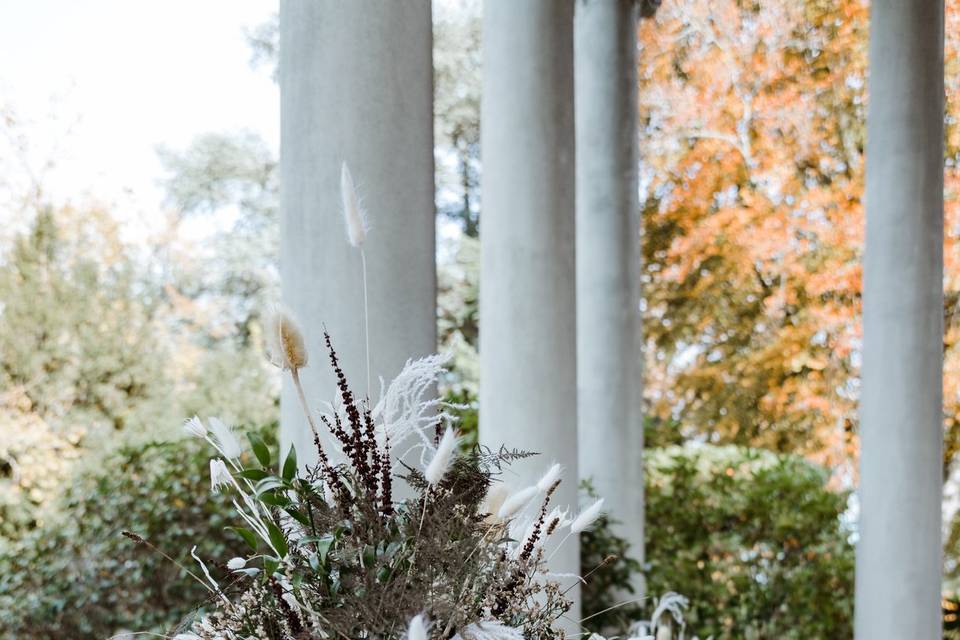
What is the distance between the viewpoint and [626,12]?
12.1 m

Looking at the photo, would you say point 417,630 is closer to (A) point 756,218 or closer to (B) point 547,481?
(B) point 547,481

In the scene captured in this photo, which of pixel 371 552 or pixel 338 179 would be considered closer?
pixel 371 552

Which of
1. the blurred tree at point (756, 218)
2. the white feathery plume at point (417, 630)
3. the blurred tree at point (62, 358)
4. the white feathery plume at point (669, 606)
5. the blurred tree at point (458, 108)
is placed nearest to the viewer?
the white feathery plume at point (417, 630)

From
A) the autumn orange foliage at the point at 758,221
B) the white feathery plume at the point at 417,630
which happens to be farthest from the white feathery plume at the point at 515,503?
the autumn orange foliage at the point at 758,221

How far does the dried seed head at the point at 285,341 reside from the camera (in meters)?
2.53

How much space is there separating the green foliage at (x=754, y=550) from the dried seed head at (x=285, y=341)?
447 inches

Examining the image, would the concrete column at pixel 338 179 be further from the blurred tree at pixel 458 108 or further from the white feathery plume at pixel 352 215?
the blurred tree at pixel 458 108

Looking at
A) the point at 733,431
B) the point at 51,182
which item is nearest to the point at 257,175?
the point at 51,182

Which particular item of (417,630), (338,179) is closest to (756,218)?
(338,179)

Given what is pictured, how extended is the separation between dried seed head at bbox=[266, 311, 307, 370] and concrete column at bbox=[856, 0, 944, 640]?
29.6 ft

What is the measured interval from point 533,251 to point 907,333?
4954 millimetres

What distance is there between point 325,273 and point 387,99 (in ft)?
2.79

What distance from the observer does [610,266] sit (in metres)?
12.0

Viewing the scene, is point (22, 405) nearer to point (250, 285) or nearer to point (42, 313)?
point (42, 313)
